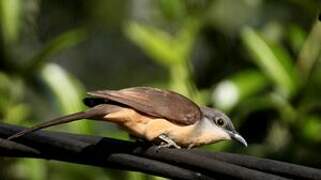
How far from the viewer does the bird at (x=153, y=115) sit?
4.37 metres

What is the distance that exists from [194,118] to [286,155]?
1422 mm

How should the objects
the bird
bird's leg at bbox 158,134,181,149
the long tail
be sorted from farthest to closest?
bird's leg at bbox 158,134,181,149
the bird
the long tail

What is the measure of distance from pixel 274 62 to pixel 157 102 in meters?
1.73

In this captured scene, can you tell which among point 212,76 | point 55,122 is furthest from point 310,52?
point 55,122

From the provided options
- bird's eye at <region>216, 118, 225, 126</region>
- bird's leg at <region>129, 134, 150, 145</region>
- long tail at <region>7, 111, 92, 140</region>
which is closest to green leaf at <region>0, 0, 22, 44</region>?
bird's eye at <region>216, 118, 225, 126</region>

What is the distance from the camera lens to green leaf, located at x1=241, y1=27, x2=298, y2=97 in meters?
6.15

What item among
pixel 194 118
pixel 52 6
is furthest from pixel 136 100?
pixel 52 6

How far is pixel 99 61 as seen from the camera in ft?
29.8

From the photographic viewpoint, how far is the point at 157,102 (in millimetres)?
4570

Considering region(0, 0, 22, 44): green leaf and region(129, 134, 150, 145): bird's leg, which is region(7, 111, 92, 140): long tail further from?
region(0, 0, 22, 44): green leaf

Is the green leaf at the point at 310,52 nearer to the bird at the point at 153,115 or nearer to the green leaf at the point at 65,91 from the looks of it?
the green leaf at the point at 65,91

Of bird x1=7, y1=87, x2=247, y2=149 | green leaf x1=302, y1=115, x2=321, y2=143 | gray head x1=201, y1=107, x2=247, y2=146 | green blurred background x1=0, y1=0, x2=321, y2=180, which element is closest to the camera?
bird x1=7, y1=87, x2=247, y2=149

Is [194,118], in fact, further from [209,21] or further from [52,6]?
[52,6]

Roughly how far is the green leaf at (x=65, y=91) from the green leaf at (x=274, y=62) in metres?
0.95
